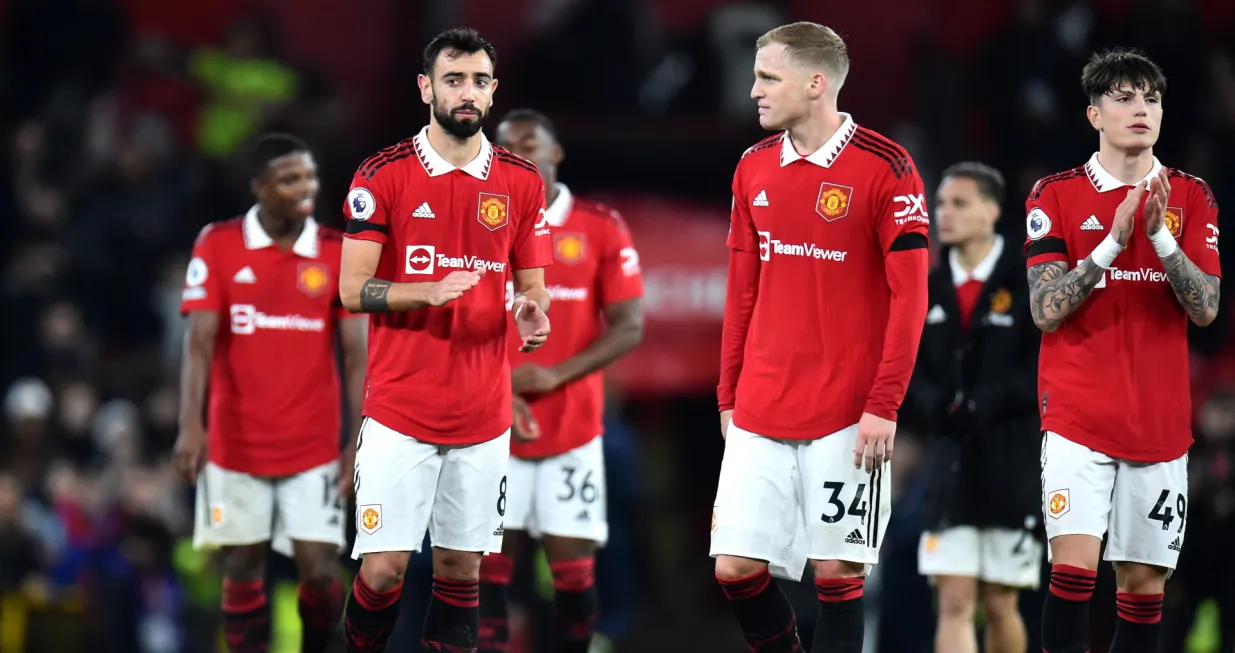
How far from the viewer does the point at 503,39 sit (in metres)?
16.5

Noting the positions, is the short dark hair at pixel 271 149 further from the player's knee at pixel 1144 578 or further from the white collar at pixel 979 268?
the player's knee at pixel 1144 578

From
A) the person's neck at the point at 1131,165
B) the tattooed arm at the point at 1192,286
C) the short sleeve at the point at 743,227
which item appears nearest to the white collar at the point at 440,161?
the short sleeve at the point at 743,227

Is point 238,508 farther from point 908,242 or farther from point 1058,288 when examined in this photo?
point 1058,288

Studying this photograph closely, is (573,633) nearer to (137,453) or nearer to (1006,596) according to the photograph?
(1006,596)

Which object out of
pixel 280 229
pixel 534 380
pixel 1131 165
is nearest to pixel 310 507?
pixel 534 380

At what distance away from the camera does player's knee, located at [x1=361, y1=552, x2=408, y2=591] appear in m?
6.83

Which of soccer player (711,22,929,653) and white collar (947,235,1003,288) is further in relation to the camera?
white collar (947,235,1003,288)

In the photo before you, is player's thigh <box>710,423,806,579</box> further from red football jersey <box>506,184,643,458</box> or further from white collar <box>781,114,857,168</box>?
red football jersey <box>506,184,643,458</box>

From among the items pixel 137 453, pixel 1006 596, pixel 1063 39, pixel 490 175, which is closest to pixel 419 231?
pixel 490 175

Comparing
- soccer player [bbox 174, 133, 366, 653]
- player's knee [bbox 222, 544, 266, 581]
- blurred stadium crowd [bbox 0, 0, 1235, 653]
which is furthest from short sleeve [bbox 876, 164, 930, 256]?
blurred stadium crowd [bbox 0, 0, 1235, 653]

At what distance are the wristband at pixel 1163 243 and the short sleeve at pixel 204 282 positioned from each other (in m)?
4.25

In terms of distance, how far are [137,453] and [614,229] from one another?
5894 mm

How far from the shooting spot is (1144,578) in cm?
688

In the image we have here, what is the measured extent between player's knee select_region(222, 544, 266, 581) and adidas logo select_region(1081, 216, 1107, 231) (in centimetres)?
404
